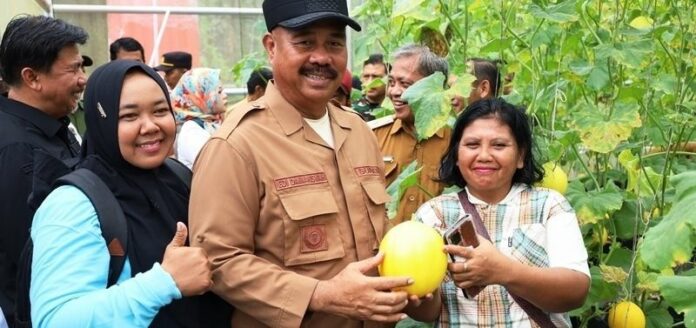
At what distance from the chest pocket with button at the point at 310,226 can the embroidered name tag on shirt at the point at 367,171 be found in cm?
17

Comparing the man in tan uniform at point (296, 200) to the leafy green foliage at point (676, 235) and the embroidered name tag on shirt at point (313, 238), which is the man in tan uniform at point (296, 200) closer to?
the embroidered name tag on shirt at point (313, 238)

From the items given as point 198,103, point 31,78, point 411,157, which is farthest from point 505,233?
point 198,103

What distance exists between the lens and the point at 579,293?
2031 mm

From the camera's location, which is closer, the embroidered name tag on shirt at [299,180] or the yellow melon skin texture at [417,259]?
the yellow melon skin texture at [417,259]

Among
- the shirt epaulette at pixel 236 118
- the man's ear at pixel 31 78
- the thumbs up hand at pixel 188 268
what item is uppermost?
the man's ear at pixel 31 78

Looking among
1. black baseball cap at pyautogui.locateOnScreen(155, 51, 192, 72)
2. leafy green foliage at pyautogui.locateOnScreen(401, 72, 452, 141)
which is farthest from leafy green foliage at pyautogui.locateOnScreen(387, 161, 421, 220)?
black baseball cap at pyautogui.locateOnScreen(155, 51, 192, 72)

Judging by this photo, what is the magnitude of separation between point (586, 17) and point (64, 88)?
6.64ft

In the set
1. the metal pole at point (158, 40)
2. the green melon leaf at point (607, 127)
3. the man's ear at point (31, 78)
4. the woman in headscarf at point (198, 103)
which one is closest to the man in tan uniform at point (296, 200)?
the green melon leaf at point (607, 127)

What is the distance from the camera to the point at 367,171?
2273 mm

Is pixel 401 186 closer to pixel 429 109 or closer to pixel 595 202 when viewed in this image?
pixel 429 109

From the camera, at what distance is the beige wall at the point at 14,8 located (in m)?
4.83

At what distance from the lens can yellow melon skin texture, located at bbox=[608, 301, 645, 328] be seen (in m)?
2.66

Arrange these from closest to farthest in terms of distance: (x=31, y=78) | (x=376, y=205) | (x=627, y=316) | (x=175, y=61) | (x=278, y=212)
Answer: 1. (x=278, y=212)
2. (x=376, y=205)
3. (x=627, y=316)
4. (x=31, y=78)
5. (x=175, y=61)

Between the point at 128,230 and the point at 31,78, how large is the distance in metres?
1.15
